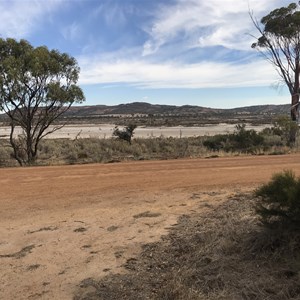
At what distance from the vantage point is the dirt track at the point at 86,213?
5.93m

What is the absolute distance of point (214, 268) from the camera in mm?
5512

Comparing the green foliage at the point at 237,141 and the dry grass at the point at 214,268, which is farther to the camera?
the green foliage at the point at 237,141

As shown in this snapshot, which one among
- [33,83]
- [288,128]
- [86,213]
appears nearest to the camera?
[86,213]

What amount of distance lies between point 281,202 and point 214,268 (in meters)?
1.40

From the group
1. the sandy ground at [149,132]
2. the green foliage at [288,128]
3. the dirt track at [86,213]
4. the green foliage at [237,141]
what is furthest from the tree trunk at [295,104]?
the sandy ground at [149,132]

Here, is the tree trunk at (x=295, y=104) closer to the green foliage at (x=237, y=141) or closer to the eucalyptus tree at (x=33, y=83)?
the green foliage at (x=237, y=141)

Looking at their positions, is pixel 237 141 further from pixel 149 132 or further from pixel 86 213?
pixel 149 132

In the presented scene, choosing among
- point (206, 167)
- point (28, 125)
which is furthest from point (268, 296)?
point (28, 125)

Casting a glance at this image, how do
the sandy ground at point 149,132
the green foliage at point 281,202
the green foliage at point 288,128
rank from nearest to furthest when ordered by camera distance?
the green foliage at point 281,202 < the green foliage at point 288,128 < the sandy ground at point 149,132

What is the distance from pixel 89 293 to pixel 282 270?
7.72ft

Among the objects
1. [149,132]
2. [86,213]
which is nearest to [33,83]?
[86,213]

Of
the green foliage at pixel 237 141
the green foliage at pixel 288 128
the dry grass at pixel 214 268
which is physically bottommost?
the dry grass at pixel 214 268

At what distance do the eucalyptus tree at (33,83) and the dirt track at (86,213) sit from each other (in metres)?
6.10

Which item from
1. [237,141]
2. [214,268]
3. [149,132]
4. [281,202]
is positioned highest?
[281,202]
